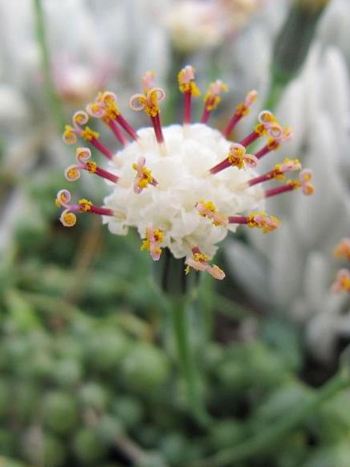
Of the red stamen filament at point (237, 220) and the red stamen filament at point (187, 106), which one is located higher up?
the red stamen filament at point (187, 106)

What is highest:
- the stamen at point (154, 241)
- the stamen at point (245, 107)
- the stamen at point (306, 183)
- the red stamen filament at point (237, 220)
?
the stamen at point (245, 107)

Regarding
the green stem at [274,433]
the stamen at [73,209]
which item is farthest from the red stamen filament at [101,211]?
the green stem at [274,433]

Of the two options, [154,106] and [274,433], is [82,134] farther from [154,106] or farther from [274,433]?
[274,433]

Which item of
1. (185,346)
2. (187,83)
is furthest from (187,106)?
(185,346)

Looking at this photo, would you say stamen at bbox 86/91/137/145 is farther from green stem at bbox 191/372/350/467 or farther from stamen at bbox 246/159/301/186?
green stem at bbox 191/372/350/467

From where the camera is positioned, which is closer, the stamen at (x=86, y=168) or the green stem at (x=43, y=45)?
the stamen at (x=86, y=168)

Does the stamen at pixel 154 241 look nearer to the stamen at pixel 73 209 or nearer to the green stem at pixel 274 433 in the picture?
the stamen at pixel 73 209
